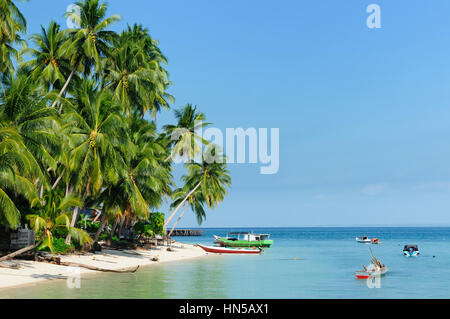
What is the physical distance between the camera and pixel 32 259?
25.7 metres

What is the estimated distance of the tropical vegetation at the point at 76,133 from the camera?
20.9 m

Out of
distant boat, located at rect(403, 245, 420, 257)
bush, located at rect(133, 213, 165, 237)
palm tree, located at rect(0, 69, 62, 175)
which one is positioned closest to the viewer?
palm tree, located at rect(0, 69, 62, 175)

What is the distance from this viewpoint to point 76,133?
92.8 ft

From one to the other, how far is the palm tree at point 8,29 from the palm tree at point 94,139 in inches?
180

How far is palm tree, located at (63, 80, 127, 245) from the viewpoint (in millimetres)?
28078

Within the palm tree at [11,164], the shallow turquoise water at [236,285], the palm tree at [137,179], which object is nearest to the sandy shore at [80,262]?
the shallow turquoise water at [236,285]

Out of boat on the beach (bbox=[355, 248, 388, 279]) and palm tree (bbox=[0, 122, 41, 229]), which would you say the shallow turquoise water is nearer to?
boat on the beach (bbox=[355, 248, 388, 279])

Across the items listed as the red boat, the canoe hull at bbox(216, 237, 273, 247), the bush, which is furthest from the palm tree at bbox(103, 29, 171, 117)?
the canoe hull at bbox(216, 237, 273, 247)

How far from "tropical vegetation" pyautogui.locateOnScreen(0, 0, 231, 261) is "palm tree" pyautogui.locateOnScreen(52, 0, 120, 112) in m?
0.08

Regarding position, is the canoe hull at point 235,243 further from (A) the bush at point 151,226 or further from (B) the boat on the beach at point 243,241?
(A) the bush at point 151,226

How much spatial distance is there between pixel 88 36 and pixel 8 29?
9272 millimetres

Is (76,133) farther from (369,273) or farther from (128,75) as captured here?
(369,273)

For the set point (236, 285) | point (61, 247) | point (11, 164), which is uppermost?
point (11, 164)

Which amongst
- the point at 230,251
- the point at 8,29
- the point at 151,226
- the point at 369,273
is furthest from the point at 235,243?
the point at 8,29
